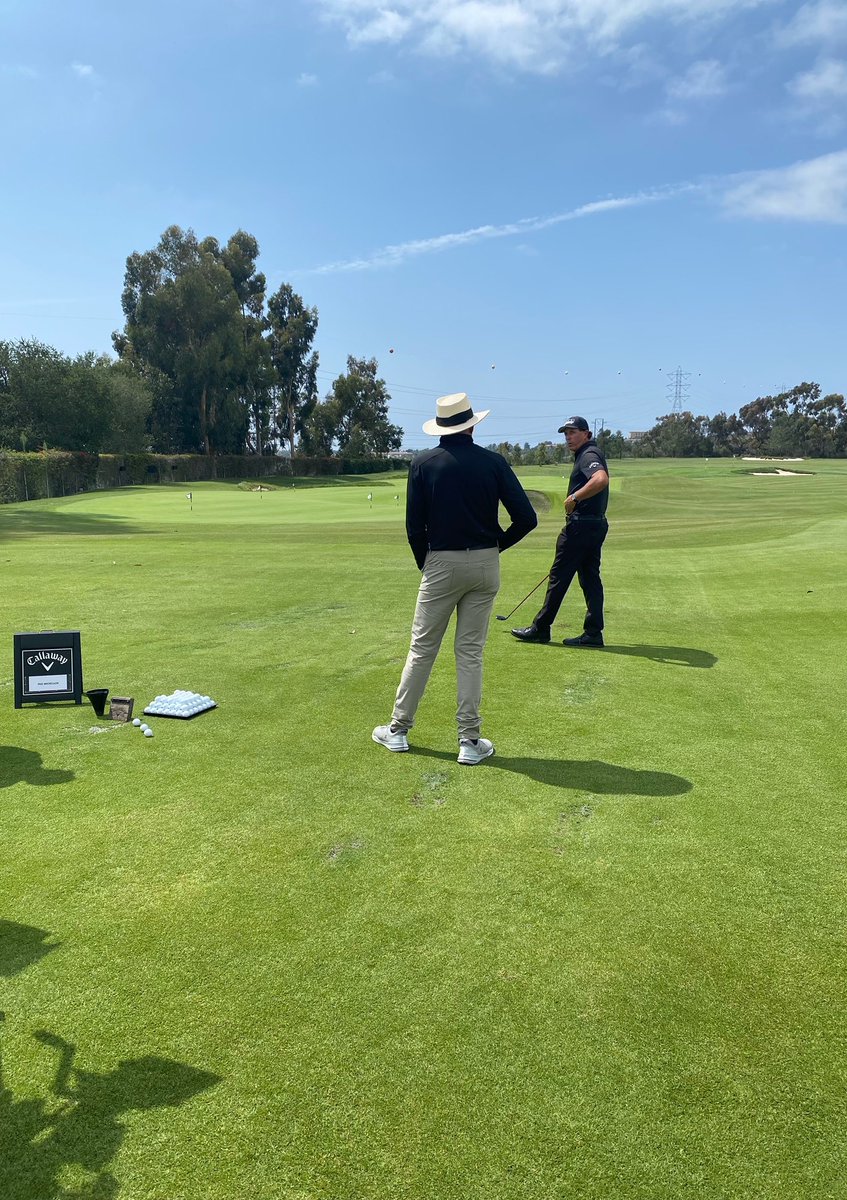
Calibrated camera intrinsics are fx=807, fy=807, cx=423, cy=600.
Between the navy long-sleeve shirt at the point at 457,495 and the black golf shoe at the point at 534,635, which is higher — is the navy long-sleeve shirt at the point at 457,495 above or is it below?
above

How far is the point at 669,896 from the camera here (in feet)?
11.8

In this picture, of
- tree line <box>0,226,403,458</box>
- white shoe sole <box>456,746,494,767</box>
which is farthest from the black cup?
tree line <box>0,226,403,458</box>

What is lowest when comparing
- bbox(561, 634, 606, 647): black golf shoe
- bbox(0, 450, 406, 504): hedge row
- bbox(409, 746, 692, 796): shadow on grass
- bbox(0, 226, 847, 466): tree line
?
bbox(409, 746, 692, 796): shadow on grass

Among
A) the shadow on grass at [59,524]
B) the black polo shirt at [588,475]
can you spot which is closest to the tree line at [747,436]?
the shadow on grass at [59,524]

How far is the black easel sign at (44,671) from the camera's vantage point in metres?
6.32

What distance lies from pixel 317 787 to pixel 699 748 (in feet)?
8.54

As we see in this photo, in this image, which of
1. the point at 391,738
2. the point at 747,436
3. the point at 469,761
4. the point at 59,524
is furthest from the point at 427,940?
the point at 747,436

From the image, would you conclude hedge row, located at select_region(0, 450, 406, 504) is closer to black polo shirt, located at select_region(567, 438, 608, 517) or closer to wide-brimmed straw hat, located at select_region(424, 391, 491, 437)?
black polo shirt, located at select_region(567, 438, 608, 517)

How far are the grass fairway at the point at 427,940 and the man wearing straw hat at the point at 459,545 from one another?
34 centimetres

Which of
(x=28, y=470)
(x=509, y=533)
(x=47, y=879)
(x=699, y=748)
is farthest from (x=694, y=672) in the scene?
(x=28, y=470)

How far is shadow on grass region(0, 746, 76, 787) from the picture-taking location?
4847mm

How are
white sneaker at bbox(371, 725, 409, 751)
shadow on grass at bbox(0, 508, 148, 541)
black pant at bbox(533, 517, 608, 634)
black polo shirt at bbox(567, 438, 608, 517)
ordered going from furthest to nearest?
shadow on grass at bbox(0, 508, 148, 541), black pant at bbox(533, 517, 608, 634), black polo shirt at bbox(567, 438, 608, 517), white sneaker at bbox(371, 725, 409, 751)

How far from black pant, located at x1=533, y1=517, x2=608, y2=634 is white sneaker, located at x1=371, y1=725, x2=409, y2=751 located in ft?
11.8

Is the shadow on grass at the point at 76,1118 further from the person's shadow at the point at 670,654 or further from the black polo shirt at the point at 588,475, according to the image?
the black polo shirt at the point at 588,475
